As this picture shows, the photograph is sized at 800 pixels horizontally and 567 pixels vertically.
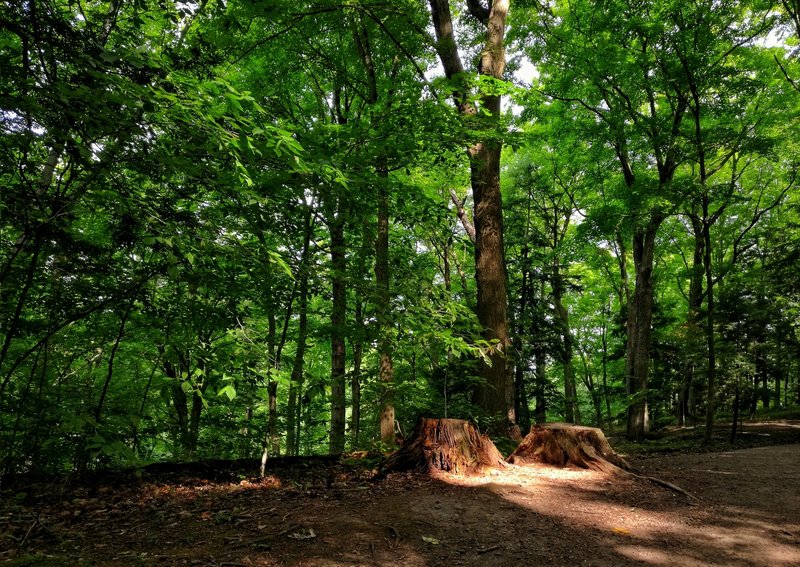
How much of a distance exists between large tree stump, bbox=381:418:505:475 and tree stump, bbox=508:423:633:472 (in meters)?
0.62

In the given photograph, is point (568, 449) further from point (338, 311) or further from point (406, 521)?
point (338, 311)

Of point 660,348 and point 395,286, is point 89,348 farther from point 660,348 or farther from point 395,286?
point 660,348

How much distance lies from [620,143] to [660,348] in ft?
37.0

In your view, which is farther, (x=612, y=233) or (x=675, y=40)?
(x=612, y=233)

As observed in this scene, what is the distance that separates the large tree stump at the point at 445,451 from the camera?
17.4ft

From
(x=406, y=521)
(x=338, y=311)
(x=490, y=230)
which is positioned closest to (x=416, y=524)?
(x=406, y=521)

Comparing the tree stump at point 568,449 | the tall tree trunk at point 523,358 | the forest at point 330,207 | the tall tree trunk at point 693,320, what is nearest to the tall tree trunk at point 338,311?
the forest at point 330,207

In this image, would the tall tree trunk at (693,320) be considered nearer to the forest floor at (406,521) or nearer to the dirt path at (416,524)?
the forest floor at (406,521)

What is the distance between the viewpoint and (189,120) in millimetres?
2480

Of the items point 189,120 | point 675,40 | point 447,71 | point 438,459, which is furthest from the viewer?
point 675,40

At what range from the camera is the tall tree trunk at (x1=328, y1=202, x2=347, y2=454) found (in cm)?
426

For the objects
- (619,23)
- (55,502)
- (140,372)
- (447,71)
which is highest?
(619,23)

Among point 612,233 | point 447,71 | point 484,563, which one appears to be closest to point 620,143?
point 612,233

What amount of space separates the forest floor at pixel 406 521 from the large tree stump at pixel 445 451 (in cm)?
22
